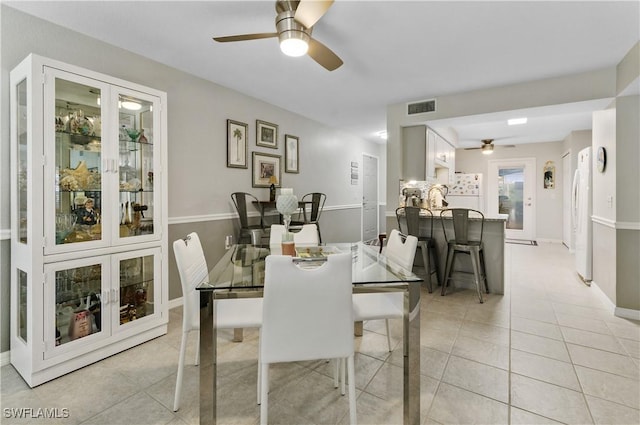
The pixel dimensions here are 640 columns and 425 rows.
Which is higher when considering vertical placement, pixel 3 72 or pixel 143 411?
pixel 3 72

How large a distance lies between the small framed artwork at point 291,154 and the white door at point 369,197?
8.34 ft

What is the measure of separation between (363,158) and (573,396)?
5652 mm

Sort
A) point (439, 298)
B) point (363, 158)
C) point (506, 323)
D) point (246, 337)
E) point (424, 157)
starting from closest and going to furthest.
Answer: point (246, 337)
point (506, 323)
point (439, 298)
point (424, 157)
point (363, 158)

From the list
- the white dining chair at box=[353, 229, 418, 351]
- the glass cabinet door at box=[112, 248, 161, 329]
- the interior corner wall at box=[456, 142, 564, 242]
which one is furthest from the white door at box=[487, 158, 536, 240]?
the glass cabinet door at box=[112, 248, 161, 329]

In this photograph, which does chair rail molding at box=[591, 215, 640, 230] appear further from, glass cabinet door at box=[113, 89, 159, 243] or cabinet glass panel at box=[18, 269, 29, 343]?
cabinet glass panel at box=[18, 269, 29, 343]

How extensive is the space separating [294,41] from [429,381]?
230 cm

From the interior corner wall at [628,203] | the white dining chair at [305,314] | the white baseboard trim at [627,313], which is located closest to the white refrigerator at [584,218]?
the interior corner wall at [628,203]

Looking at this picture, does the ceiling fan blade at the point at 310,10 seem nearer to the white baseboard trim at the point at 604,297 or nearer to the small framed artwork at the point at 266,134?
the small framed artwork at the point at 266,134

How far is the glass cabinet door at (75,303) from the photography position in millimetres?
1958

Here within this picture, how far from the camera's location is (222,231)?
362 centimetres

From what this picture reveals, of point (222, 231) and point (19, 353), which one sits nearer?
point (19, 353)

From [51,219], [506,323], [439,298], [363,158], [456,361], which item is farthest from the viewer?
[363,158]

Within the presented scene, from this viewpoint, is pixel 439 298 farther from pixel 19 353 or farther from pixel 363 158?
pixel 363 158

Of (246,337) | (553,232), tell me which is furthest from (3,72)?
(553,232)
